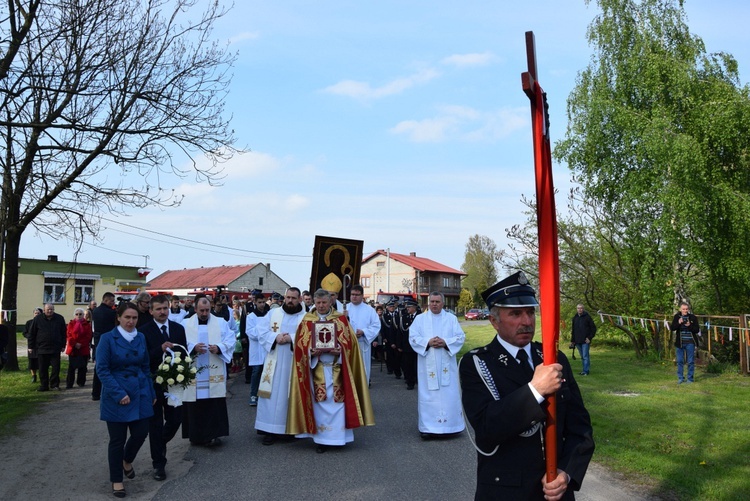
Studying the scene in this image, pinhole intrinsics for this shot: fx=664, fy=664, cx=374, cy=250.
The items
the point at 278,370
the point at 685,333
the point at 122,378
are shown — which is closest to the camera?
the point at 122,378

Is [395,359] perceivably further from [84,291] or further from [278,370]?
[84,291]

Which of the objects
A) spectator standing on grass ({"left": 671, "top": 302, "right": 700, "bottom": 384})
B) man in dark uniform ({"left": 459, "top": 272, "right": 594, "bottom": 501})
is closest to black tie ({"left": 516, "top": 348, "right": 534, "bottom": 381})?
man in dark uniform ({"left": 459, "top": 272, "right": 594, "bottom": 501})

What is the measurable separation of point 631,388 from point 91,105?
1329 cm

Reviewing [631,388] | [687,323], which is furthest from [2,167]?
[687,323]

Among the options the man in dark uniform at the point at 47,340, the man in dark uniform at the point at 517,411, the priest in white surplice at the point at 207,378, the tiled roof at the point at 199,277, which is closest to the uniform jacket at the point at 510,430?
the man in dark uniform at the point at 517,411

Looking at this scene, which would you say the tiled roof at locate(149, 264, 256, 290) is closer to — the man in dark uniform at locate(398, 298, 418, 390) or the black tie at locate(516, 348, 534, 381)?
the man in dark uniform at locate(398, 298, 418, 390)

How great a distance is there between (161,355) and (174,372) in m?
0.44

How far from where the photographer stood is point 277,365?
931 centimetres

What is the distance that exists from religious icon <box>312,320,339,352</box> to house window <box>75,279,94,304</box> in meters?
41.5

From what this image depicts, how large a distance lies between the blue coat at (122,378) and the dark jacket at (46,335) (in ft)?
28.4

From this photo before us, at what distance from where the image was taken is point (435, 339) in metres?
9.59

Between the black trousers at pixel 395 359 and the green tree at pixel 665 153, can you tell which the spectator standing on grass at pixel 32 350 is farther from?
the green tree at pixel 665 153

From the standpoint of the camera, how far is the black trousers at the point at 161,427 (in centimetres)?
716

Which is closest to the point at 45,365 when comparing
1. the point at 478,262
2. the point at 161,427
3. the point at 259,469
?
the point at 161,427
